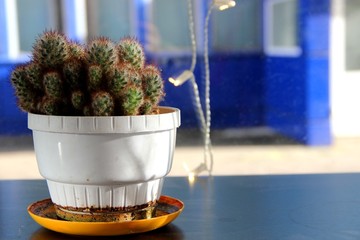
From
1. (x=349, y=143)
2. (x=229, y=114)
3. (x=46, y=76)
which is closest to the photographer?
(x=46, y=76)

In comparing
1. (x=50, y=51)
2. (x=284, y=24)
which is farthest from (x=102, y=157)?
(x=284, y=24)

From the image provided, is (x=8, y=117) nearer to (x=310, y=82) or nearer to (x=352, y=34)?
(x=310, y=82)

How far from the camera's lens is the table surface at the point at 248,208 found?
0.83 metres

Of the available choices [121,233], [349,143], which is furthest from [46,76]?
[349,143]

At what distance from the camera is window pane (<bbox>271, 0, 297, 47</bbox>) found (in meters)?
5.46

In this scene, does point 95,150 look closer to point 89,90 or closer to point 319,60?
point 89,90

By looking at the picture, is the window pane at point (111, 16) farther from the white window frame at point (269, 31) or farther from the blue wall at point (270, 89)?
the white window frame at point (269, 31)

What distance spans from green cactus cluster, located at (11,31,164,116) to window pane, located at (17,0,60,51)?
16.2 ft

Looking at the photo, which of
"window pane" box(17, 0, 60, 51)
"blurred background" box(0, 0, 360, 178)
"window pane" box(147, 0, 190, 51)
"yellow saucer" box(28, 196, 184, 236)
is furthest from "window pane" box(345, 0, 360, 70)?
"yellow saucer" box(28, 196, 184, 236)

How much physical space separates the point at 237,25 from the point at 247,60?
14.3 inches

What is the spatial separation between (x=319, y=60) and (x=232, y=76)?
780mm

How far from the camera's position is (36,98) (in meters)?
0.79

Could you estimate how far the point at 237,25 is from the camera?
5797mm

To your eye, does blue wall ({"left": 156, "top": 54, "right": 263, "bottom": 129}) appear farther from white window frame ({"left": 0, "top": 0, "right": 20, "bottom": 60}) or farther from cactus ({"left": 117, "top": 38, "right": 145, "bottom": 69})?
cactus ({"left": 117, "top": 38, "right": 145, "bottom": 69})
